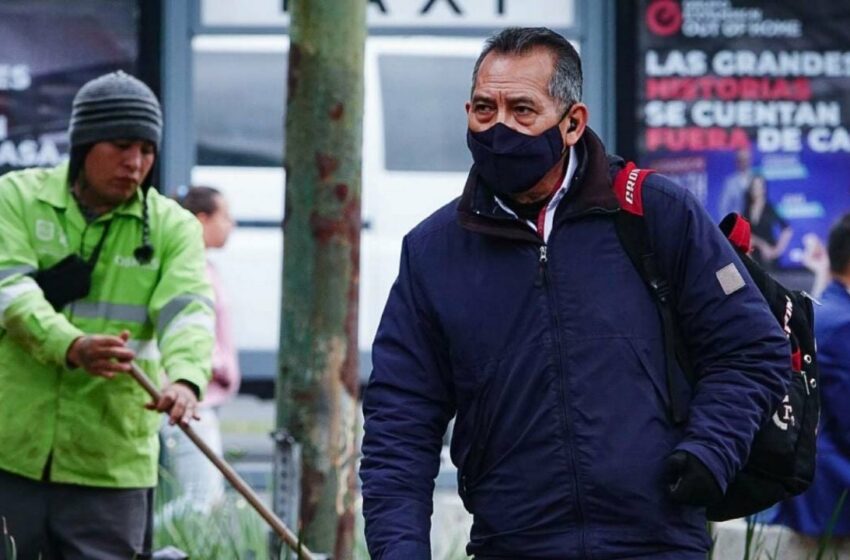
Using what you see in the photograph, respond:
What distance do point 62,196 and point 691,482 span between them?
7.95 ft

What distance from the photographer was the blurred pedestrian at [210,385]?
8.42m

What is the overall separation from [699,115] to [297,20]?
5.22 metres

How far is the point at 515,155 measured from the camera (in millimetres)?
3756

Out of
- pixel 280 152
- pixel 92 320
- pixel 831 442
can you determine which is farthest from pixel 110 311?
pixel 280 152

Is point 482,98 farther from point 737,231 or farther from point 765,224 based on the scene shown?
point 765,224

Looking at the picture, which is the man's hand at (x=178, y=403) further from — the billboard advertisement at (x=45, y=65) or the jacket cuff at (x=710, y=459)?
the billboard advertisement at (x=45, y=65)

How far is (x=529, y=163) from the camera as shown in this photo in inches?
148

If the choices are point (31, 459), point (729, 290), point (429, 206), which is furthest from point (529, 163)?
point (429, 206)

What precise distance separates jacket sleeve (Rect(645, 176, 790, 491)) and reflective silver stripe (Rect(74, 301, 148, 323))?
2051 mm

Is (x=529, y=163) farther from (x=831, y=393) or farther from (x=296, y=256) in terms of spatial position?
(x=831, y=393)

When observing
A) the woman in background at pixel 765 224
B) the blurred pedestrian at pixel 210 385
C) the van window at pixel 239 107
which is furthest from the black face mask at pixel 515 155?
the woman in background at pixel 765 224

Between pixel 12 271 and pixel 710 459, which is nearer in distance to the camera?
pixel 710 459

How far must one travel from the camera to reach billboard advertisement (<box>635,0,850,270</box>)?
10742 millimetres

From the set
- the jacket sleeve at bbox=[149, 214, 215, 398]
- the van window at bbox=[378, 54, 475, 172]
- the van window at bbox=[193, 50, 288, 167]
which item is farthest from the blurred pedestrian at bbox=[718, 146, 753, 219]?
the jacket sleeve at bbox=[149, 214, 215, 398]
